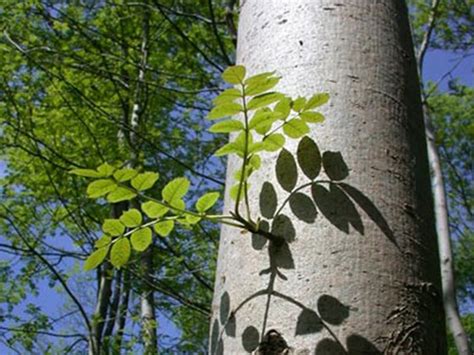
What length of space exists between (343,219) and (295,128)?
13 cm

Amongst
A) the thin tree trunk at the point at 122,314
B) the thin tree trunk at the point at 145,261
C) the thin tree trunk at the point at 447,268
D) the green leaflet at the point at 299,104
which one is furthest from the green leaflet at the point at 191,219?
the thin tree trunk at the point at 122,314

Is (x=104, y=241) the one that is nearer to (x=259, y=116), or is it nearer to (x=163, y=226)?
(x=163, y=226)

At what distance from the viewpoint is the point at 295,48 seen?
0.73 m

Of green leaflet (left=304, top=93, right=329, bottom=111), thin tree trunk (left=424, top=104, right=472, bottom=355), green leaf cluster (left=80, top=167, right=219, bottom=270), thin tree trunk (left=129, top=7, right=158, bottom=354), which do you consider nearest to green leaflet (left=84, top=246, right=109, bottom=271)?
green leaf cluster (left=80, top=167, right=219, bottom=270)

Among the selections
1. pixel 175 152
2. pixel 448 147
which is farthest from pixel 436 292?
pixel 448 147

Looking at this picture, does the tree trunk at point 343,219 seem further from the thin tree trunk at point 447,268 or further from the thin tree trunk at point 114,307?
the thin tree trunk at point 114,307

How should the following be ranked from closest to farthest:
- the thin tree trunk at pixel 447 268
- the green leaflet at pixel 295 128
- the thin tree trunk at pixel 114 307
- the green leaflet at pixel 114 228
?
the green leaflet at pixel 295 128 → the green leaflet at pixel 114 228 → the thin tree trunk at pixel 447 268 → the thin tree trunk at pixel 114 307

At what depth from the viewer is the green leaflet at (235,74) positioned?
65cm

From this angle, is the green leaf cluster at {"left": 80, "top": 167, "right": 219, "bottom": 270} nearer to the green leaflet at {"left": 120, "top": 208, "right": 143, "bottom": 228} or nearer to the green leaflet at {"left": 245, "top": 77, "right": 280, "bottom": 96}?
the green leaflet at {"left": 120, "top": 208, "right": 143, "bottom": 228}

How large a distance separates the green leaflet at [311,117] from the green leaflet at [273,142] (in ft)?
0.12

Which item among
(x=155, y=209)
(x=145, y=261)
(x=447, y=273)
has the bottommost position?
(x=155, y=209)

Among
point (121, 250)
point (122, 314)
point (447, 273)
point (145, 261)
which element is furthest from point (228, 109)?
point (122, 314)

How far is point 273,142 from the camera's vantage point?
2.19 feet

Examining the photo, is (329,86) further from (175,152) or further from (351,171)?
(175,152)
